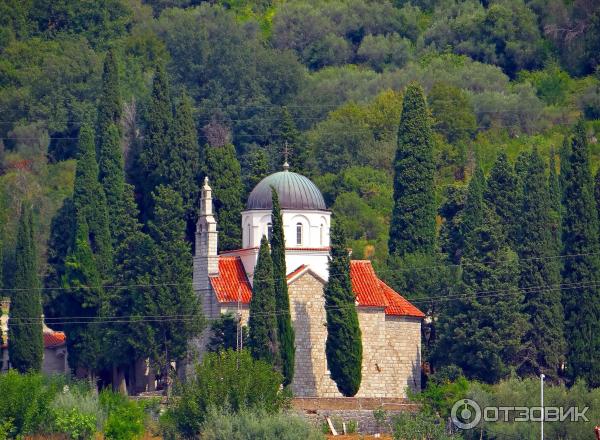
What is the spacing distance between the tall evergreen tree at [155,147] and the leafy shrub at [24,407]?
1850 cm

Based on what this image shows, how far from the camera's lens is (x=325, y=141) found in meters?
99.2

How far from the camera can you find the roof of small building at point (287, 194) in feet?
223

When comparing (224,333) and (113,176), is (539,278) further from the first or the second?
(113,176)

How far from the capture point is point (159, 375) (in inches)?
2726

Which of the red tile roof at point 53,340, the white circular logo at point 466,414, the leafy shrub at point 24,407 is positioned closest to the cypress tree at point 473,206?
the white circular logo at point 466,414

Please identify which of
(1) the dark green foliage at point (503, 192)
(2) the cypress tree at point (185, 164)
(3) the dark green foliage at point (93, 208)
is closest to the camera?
(1) the dark green foliage at point (503, 192)

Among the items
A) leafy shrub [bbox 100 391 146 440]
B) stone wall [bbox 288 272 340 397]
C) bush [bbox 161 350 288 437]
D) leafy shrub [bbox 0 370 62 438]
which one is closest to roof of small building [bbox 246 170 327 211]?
stone wall [bbox 288 272 340 397]

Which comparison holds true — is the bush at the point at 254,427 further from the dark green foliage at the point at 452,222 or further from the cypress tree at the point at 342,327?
the dark green foliage at the point at 452,222

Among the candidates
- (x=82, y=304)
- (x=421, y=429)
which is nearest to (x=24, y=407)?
(x=421, y=429)

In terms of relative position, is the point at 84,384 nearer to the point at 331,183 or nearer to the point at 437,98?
the point at 331,183

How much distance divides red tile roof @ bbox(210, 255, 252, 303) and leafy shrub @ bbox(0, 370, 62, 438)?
8975 mm

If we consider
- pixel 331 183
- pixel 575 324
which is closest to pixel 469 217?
pixel 575 324

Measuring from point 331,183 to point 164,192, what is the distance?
23.3 m

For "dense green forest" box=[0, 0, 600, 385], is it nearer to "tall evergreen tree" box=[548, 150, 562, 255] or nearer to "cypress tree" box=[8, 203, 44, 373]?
"tall evergreen tree" box=[548, 150, 562, 255]
